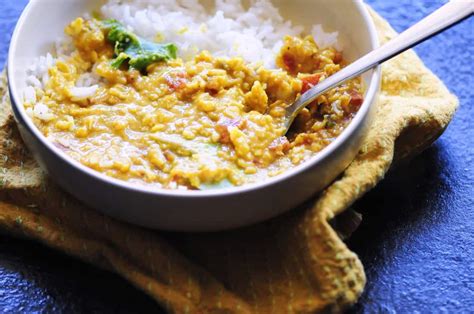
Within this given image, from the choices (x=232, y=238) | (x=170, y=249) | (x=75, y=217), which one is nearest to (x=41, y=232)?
(x=75, y=217)

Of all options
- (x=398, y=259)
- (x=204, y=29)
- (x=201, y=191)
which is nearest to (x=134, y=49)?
(x=204, y=29)

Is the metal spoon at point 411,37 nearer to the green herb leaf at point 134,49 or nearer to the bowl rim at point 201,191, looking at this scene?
the bowl rim at point 201,191

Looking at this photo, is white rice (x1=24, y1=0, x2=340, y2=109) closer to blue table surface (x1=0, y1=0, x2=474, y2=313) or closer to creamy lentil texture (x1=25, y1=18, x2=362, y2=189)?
creamy lentil texture (x1=25, y1=18, x2=362, y2=189)

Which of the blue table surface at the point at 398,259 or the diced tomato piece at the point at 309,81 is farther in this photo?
the diced tomato piece at the point at 309,81

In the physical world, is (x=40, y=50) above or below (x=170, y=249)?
above

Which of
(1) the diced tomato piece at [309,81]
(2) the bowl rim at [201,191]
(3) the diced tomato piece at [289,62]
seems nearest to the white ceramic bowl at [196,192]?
(2) the bowl rim at [201,191]

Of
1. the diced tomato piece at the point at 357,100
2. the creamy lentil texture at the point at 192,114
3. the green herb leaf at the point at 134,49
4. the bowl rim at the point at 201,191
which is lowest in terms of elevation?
the creamy lentil texture at the point at 192,114

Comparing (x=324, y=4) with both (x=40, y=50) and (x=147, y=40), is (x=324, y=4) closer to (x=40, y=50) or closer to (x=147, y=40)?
(x=147, y=40)
